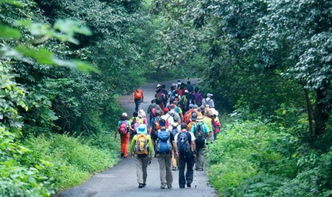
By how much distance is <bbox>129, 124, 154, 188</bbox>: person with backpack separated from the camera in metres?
14.7

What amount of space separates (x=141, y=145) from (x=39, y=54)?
13.0m

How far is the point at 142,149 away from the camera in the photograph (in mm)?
14703

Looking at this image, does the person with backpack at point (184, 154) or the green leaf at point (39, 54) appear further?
the person with backpack at point (184, 154)

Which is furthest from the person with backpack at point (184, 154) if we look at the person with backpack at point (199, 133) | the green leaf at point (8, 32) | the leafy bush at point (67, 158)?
the green leaf at point (8, 32)

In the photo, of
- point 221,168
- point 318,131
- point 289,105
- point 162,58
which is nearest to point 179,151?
point 221,168

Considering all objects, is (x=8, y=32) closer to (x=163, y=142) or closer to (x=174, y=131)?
(x=163, y=142)

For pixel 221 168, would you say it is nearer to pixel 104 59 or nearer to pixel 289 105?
pixel 289 105

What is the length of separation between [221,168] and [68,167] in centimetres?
399

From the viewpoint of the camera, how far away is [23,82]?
15305 mm

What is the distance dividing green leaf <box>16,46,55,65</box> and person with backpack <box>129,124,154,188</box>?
12842 millimetres

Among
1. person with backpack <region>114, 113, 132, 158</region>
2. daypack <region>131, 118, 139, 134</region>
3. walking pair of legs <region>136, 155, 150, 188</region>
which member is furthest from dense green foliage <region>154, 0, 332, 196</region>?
person with backpack <region>114, 113, 132, 158</region>

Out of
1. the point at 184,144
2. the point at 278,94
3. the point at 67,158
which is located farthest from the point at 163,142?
the point at 67,158

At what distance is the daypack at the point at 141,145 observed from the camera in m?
14.6

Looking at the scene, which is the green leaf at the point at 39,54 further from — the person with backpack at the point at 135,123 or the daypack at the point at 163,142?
the person with backpack at the point at 135,123
